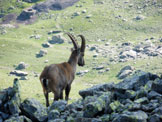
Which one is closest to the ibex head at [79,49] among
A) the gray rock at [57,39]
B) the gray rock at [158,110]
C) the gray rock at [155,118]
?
the gray rock at [158,110]

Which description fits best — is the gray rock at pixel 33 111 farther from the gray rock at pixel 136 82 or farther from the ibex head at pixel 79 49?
the ibex head at pixel 79 49

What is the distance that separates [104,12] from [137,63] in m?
33.8

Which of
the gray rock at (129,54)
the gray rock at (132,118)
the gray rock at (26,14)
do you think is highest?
the gray rock at (132,118)

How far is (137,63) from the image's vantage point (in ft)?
138

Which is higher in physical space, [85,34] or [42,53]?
[42,53]

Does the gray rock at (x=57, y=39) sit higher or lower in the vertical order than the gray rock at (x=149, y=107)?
lower

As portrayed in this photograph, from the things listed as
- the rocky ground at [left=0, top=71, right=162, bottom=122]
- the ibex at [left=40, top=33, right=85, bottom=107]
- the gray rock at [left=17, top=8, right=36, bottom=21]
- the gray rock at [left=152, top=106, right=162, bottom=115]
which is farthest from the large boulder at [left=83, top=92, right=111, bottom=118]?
the gray rock at [left=17, top=8, right=36, bottom=21]

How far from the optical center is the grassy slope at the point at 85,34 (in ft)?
126

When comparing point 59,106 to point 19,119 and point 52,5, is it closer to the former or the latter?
point 19,119

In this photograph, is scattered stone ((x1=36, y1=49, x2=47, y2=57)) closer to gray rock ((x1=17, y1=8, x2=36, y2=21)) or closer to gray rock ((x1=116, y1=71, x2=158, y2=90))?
gray rock ((x1=17, y1=8, x2=36, y2=21))

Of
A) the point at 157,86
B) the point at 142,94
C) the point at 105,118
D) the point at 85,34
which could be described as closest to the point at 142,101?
the point at 142,94

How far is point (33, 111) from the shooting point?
12.9 metres

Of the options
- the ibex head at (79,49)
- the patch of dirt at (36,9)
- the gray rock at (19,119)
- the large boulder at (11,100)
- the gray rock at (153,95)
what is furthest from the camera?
the patch of dirt at (36,9)

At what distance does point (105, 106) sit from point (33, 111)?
10.3 ft
